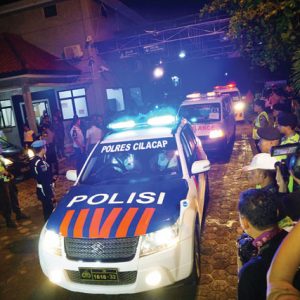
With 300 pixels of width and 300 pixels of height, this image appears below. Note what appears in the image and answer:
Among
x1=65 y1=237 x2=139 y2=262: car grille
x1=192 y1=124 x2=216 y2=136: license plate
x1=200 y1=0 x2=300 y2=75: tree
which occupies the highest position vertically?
x1=200 y1=0 x2=300 y2=75: tree

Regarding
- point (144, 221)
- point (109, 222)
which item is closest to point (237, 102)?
point (144, 221)

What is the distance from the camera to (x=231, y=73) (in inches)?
1476

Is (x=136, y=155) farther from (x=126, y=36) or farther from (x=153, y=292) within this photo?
(x=126, y=36)

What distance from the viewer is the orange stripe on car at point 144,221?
3.38 m

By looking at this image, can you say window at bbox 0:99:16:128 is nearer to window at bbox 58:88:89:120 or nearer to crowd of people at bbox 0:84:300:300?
window at bbox 58:88:89:120

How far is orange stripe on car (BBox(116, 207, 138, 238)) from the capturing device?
11.1ft

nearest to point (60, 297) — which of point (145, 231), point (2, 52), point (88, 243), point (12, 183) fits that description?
point (88, 243)

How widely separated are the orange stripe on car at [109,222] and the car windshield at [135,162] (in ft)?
3.00

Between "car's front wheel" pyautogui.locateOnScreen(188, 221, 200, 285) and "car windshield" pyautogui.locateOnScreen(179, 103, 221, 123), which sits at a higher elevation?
"car windshield" pyautogui.locateOnScreen(179, 103, 221, 123)

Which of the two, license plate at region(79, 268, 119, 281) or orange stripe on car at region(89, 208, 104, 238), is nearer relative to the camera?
license plate at region(79, 268, 119, 281)

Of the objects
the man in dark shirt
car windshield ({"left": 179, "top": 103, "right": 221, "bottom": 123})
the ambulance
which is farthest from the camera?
the ambulance

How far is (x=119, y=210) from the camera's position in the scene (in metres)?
3.71

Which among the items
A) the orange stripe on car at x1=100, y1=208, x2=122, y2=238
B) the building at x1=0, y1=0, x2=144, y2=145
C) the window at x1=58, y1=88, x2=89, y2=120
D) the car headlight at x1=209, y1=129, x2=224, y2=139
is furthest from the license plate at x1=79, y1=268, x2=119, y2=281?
the window at x1=58, y1=88, x2=89, y2=120

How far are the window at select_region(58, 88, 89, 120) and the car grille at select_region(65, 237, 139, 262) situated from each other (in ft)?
46.8
